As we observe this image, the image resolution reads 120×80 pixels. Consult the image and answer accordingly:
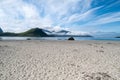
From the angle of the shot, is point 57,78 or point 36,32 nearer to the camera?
point 57,78

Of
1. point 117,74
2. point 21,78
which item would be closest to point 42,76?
point 21,78

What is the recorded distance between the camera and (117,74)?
673cm

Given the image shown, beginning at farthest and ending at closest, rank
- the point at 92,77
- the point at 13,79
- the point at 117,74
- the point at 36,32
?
the point at 36,32
the point at 117,74
the point at 92,77
the point at 13,79

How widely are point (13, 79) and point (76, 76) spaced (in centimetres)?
342

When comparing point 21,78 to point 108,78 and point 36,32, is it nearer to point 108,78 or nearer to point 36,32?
point 108,78

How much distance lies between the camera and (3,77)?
5.89m

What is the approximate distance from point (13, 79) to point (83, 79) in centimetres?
369

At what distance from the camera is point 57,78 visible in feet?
19.8


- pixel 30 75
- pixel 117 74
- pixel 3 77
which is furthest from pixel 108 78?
pixel 3 77

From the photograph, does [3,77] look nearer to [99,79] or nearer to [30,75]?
[30,75]

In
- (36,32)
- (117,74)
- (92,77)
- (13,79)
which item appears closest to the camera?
(13,79)

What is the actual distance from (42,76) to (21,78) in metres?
1.12

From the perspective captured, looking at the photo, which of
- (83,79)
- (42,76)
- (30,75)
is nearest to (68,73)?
(83,79)

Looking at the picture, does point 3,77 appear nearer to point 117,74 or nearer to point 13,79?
point 13,79
